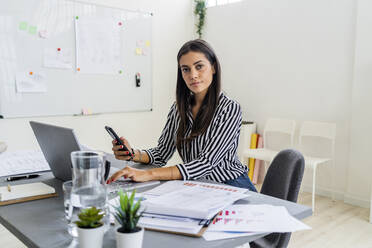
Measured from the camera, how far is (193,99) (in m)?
1.74

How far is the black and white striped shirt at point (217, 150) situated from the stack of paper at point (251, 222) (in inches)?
14.9

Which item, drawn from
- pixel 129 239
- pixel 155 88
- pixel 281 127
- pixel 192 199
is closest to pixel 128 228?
pixel 129 239

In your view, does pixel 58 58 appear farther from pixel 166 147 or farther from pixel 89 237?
pixel 89 237

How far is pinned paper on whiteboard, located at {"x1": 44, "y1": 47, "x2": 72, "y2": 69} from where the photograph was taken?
3.24 m

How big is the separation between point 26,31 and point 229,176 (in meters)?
2.53

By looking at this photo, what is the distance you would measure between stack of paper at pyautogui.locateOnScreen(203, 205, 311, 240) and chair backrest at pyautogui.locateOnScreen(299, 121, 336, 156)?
8.66 ft

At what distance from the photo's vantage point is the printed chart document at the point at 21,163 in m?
1.44

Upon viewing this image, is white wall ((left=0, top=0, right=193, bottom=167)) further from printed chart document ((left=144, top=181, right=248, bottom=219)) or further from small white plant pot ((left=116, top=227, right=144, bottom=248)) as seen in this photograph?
small white plant pot ((left=116, top=227, right=144, bottom=248))

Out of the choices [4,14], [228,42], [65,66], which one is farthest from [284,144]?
[4,14]

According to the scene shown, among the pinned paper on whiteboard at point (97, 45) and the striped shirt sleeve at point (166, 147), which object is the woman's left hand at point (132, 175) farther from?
the pinned paper on whiteboard at point (97, 45)

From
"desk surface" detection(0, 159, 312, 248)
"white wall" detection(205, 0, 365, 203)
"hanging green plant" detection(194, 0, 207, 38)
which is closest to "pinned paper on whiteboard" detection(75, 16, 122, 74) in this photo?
"hanging green plant" detection(194, 0, 207, 38)

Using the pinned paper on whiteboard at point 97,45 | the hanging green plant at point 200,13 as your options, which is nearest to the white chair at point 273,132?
the hanging green plant at point 200,13

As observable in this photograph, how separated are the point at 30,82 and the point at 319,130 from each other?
2.85 metres

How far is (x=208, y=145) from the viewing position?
1.47 m
